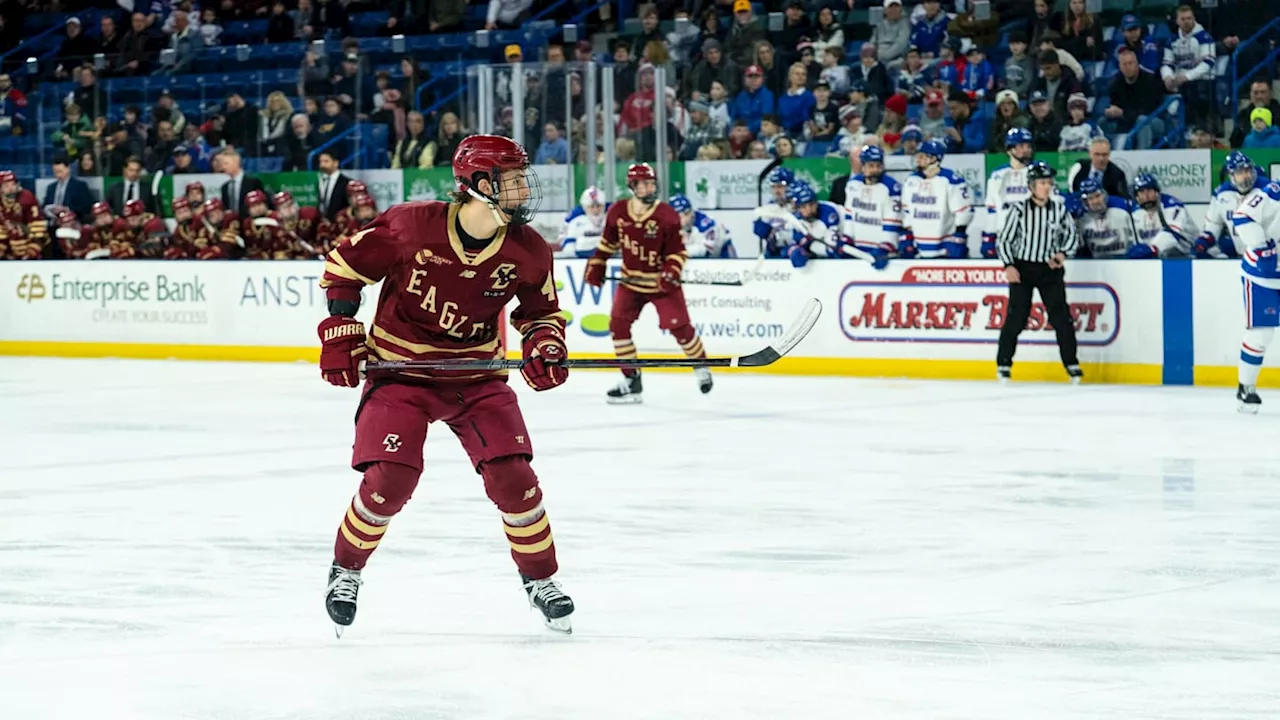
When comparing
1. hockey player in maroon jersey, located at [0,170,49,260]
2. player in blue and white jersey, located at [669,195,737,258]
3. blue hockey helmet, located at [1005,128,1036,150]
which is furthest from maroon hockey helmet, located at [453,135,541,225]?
hockey player in maroon jersey, located at [0,170,49,260]

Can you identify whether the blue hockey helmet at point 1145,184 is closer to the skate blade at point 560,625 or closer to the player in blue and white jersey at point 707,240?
the player in blue and white jersey at point 707,240

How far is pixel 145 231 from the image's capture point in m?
16.4

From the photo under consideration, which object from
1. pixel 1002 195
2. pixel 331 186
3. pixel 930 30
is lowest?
pixel 1002 195

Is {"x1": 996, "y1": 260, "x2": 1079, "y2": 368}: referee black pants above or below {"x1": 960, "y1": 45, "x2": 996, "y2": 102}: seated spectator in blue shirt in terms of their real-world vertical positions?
below

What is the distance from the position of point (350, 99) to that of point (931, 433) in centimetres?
790

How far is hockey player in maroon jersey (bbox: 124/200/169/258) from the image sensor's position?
16.3 m

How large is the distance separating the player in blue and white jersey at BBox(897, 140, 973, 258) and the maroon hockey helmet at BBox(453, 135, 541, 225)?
8473 mm

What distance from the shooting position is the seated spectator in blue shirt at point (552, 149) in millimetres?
14281

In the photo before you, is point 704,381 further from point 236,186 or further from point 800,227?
point 236,186

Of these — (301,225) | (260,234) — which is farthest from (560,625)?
(260,234)

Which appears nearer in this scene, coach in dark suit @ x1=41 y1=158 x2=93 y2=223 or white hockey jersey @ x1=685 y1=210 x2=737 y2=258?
white hockey jersey @ x1=685 y1=210 x2=737 y2=258

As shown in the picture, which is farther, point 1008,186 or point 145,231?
point 145,231

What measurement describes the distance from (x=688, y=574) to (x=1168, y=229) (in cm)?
735

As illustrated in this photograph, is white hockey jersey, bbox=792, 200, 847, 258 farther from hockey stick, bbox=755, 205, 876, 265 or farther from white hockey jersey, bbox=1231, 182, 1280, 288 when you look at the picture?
white hockey jersey, bbox=1231, 182, 1280, 288
